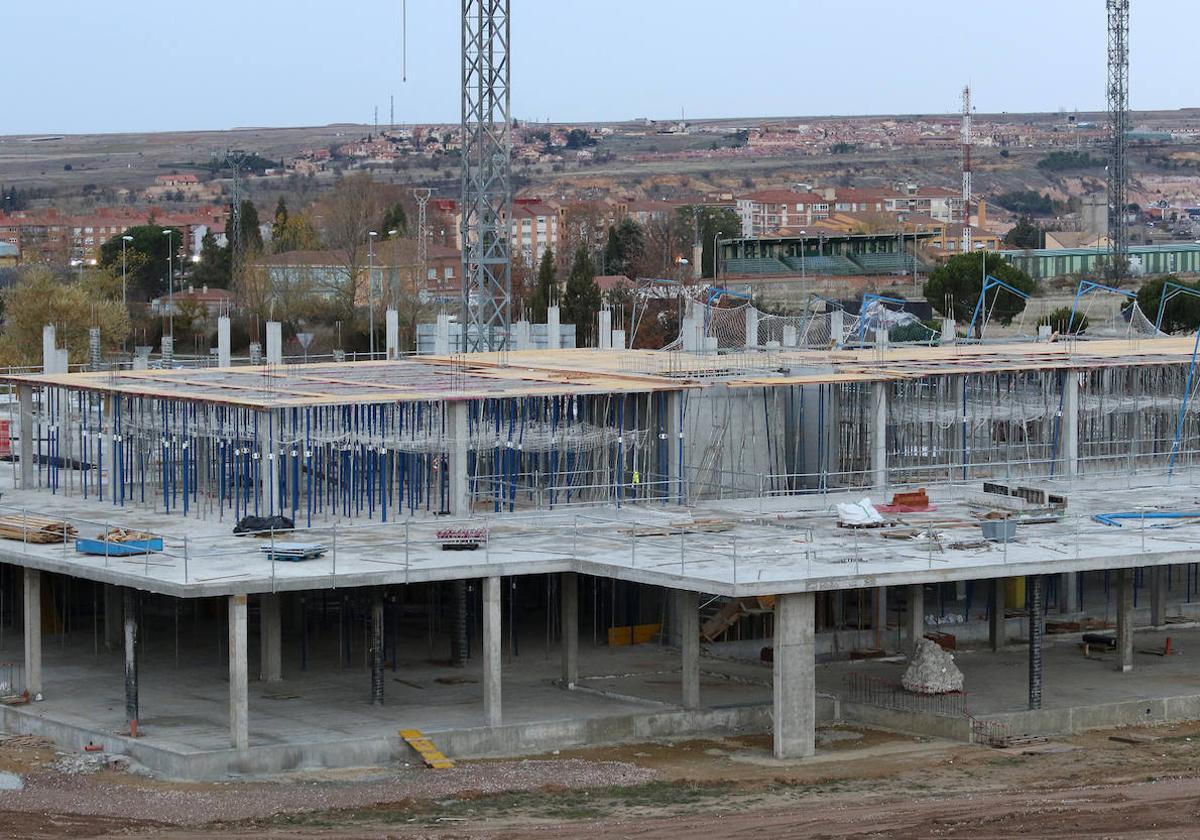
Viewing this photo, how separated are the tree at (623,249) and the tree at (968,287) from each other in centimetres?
3683

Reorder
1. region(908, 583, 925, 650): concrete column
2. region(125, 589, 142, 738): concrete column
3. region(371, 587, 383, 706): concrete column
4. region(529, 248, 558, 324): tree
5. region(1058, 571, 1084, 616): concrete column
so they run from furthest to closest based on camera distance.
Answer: region(529, 248, 558, 324): tree → region(1058, 571, 1084, 616): concrete column → region(908, 583, 925, 650): concrete column → region(371, 587, 383, 706): concrete column → region(125, 589, 142, 738): concrete column

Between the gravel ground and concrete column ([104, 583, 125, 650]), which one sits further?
concrete column ([104, 583, 125, 650])

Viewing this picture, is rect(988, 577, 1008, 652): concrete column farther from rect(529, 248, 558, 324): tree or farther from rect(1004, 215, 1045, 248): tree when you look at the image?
rect(1004, 215, 1045, 248): tree

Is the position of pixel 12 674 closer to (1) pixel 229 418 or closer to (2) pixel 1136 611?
(1) pixel 229 418

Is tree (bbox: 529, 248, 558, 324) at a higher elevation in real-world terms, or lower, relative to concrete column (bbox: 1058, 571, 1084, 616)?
higher

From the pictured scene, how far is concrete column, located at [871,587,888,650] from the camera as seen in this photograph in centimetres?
4825

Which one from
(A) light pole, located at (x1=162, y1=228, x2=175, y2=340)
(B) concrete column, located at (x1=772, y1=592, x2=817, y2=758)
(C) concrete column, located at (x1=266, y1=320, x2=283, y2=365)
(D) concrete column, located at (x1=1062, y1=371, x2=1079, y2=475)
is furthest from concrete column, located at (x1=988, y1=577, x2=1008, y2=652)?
(A) light pole, located at (x1=162, y1=228, x2=175, y2=340)

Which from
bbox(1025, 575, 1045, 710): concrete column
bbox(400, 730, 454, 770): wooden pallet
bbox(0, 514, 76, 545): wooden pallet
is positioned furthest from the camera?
bbox(0, 514, 76, 545): wooden pallet

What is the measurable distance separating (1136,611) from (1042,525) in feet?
27.1

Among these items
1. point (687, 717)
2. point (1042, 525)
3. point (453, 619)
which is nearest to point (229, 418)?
point (453, 619)

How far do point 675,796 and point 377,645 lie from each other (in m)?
7.14

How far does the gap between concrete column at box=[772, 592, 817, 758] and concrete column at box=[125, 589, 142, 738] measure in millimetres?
10472

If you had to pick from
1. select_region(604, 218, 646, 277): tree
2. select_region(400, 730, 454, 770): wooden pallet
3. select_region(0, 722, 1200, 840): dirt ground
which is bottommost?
select_region(0, 722, 1200, 840): dirt ground

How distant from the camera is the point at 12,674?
44.6 m
